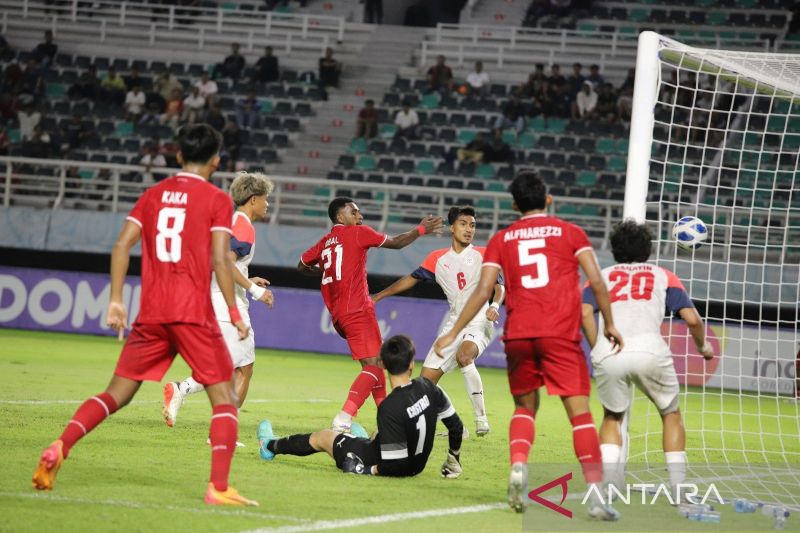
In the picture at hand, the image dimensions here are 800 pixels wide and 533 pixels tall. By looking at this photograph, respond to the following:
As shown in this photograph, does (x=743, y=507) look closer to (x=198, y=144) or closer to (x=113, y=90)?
(x=198, y=144)

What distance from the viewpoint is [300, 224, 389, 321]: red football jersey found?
33.0 ft

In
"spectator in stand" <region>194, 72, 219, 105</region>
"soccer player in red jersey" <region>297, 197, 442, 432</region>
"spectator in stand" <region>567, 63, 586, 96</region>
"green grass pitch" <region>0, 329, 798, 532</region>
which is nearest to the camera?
"green grass pitch" <region>0, 329, 798, 532</region>

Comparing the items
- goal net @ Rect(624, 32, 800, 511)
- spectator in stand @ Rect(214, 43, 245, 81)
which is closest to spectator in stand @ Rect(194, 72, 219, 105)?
spectator in stand @ Rect(214, 43, 245, 81)

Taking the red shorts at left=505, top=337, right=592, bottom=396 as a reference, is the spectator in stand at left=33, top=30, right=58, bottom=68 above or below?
above

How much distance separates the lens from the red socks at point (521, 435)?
6.75 meters

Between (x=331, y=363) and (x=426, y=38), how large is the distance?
14.1 meters

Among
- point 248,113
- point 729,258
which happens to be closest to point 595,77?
point 248,113

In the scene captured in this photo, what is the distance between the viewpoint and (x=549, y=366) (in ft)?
22.1

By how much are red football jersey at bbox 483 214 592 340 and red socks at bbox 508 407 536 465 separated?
1.62ft

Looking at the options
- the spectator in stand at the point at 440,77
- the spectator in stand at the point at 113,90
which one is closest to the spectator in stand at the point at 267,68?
the spectator in stand at the point at 113,90

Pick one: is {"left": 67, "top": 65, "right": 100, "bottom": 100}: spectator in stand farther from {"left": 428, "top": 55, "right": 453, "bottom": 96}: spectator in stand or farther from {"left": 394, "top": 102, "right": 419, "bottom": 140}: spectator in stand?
{"left": 428, "top": 55, "right": 453, "bottom": 96}: spectator in stand

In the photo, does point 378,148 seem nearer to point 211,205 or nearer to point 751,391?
point 751,391

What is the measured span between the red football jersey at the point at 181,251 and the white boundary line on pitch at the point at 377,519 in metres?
1.33

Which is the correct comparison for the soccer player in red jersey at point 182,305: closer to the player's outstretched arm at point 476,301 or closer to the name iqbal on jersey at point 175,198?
the name iqbal on jersey at point 175,198
